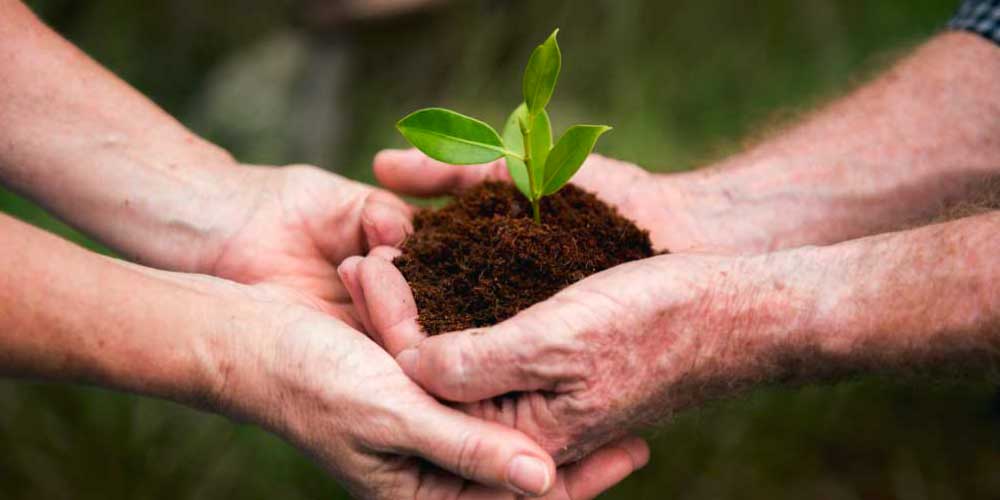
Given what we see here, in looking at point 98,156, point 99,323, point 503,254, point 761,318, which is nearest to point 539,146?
point 503,254

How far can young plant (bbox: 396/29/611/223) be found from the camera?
3.58 feet

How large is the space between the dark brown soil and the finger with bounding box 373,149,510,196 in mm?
178

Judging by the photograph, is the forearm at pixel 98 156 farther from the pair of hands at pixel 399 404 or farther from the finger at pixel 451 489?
the finger at pixel 451 489

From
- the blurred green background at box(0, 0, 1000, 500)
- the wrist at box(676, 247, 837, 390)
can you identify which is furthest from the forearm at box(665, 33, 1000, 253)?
the wrist at box(676, 247, 837, 390)

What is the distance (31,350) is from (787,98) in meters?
2.22

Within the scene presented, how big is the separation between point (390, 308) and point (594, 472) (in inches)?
16.1

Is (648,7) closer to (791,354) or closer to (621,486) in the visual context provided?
(621,486)

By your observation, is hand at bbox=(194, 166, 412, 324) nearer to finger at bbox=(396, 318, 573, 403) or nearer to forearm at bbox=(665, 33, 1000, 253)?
finger at bbox=(396, 318, 573, 403)

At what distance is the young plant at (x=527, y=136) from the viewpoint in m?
1.09

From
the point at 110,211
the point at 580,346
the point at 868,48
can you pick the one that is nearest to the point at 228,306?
the point at 110,211

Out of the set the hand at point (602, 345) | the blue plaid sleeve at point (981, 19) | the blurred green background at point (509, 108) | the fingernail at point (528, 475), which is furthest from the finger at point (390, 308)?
the blue plaid sleeve at point (981, 19)

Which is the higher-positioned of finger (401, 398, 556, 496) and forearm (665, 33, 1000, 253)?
forearm (665, 33, 1000, 253)

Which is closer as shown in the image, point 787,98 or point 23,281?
point 23,281

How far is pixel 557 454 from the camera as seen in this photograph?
1099 millimetres
